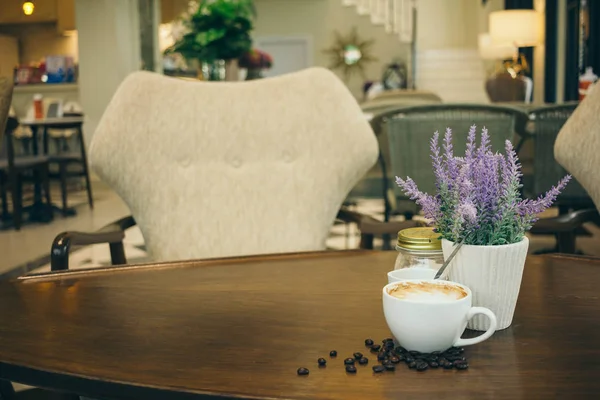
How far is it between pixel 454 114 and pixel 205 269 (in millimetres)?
2101

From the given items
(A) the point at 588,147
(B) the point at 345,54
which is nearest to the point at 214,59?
(A) the point at 588,147

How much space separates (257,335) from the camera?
94cm

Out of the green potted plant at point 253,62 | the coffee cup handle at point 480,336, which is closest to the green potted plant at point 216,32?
the green potted plant at point 253,62

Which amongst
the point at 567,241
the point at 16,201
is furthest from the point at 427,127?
the point at 16,201

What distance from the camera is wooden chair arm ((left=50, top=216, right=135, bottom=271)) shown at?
1572 mm

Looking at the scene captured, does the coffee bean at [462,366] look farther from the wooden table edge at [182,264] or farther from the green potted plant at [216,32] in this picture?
the green potted plant at [216,32]

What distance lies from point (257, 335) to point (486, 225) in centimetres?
31

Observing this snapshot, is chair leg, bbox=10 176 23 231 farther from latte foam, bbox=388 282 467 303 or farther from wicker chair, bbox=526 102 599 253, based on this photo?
latte foam, bbox=388 282 467 303

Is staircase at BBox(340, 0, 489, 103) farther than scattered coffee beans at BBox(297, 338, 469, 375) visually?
Yes

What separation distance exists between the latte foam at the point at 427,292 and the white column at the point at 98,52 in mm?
8905

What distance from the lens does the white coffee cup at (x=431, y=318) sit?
0.83 metres

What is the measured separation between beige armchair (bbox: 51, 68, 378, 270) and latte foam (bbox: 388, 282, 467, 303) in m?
1.12

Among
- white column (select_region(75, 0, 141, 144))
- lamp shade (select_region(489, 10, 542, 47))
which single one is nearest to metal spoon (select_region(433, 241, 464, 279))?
lamp shade (select_region(489, 10, 542, 47))

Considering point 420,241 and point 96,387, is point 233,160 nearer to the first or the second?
point 420,241
